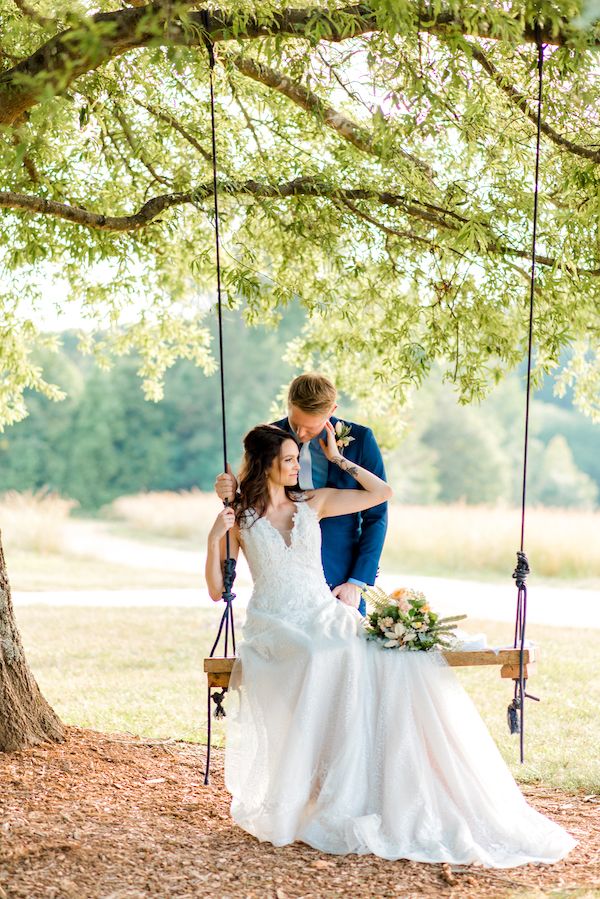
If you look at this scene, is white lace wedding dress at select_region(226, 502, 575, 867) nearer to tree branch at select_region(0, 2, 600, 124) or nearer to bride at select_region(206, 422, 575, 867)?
bride at select_region(206, 422, 575, 867)

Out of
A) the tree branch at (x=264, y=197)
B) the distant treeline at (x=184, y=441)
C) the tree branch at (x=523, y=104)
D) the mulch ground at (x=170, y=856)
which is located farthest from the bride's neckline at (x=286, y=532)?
the distant treeline at (x=184, y=441)

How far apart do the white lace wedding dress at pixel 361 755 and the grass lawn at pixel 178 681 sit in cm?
182

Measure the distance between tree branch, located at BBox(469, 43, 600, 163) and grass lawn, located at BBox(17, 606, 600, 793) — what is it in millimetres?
3342

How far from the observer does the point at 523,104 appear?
18.0 feet

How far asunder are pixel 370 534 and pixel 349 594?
324 mm

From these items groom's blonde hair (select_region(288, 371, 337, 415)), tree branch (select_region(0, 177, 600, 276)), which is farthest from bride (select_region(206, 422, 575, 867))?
tree branch (select_region(0, 177, 600, 276))

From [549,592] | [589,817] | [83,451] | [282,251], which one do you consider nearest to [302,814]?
[589,817]

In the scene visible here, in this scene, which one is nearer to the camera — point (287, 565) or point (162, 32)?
point (162, 32)

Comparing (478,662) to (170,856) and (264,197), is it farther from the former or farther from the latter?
(264,197)

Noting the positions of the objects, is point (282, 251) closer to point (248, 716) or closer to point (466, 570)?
point (248, 716)

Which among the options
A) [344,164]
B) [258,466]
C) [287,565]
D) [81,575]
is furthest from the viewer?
[81,575]

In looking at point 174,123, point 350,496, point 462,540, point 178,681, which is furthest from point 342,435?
point 462,540

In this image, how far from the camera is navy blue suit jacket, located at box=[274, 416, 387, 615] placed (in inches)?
201

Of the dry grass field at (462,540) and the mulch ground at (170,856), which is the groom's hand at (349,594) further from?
the dry grass field at (462,540)
